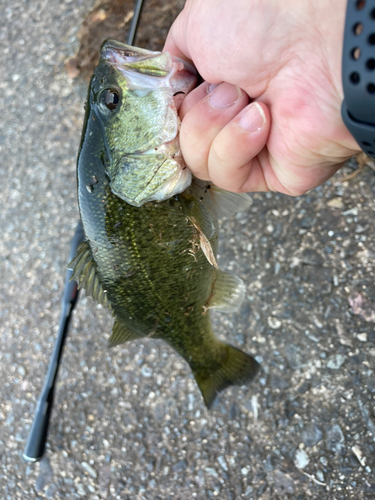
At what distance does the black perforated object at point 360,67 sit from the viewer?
32.5 inches

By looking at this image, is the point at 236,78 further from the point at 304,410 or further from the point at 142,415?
the point at 142,415

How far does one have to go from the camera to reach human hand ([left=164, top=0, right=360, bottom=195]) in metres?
1.00

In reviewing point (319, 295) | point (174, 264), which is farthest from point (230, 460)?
point (174, 264)

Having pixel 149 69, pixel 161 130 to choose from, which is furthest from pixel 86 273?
pixel 149 69

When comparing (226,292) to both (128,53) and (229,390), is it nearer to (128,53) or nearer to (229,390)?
(229,390)

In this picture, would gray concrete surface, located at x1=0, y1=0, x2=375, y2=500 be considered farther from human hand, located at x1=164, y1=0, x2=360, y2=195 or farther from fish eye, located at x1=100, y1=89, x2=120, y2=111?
fish eye, located at x1=100, y1=89, x2=120, y2=111

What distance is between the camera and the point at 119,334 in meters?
1.80

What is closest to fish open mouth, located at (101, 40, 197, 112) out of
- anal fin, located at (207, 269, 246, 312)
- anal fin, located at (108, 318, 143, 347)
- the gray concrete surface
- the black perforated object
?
the black perforated object

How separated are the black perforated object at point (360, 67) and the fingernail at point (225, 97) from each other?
400 mm

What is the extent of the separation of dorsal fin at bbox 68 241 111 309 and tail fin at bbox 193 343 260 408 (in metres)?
0.78

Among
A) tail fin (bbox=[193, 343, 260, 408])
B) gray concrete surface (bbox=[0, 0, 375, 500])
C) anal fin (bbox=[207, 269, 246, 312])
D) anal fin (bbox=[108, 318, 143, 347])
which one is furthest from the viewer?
gray concrete surface (bbox=[0, 0, 375, 500])

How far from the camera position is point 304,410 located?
2.18 metres

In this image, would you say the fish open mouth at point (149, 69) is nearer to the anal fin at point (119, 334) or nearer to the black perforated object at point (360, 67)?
the black perforated object at point (360, 67)

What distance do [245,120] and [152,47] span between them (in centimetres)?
186
